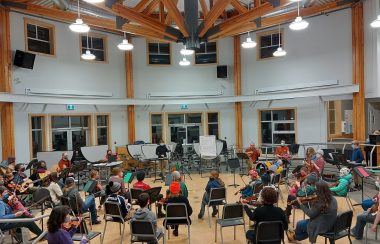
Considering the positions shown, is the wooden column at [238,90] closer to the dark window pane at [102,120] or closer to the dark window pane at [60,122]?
the dark window pane at [102,120]

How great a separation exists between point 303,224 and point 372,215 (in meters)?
1.36

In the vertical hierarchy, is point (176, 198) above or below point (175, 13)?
below

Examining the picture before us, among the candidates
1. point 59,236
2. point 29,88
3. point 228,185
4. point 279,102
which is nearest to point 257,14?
point 228,185

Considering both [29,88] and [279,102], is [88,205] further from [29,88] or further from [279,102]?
[279,102]

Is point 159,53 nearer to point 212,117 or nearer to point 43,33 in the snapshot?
point 212,117

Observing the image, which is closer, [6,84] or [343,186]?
[343,186]

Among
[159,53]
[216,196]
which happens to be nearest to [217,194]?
[216,196]

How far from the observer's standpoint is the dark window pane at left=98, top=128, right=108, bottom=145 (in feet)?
49.1

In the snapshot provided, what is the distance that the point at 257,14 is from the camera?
9156 millimetres

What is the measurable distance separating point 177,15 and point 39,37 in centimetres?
675

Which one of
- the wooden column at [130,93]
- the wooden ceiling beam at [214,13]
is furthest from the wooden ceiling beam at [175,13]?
the wooden column at [130,93]

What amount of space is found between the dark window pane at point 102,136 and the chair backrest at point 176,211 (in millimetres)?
9950

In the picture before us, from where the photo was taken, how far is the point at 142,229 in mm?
5031

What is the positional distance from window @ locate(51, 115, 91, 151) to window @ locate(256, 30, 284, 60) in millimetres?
8881
